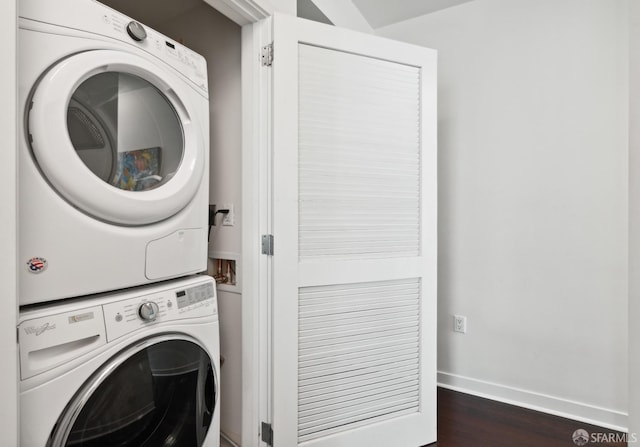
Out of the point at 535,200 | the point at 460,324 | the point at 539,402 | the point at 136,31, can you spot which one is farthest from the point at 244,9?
the point at 539,402

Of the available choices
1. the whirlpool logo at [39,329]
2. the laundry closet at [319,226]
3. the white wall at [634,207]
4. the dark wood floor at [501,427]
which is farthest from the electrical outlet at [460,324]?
the whirlpool logo at [39,329]

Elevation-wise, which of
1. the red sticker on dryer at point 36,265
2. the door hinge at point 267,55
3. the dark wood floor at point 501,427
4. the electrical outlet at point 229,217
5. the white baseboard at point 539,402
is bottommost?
the dark wood floor at point 501,427

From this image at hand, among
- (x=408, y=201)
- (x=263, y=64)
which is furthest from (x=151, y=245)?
(x=408, y=201)

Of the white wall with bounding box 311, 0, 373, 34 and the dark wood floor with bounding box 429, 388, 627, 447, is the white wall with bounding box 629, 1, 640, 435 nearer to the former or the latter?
the dark wood floor with bounding box 429, 388, 627, 447

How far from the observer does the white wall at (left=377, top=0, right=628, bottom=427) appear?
1.96m

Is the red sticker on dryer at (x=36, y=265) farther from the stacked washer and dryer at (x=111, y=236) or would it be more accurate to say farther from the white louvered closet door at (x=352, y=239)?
the white louvered closet door at (x=352, y=239)

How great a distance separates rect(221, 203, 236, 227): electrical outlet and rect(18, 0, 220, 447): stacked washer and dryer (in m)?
0.39

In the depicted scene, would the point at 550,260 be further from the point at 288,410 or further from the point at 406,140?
the point at 288,410

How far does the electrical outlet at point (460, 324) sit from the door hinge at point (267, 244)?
154 cm

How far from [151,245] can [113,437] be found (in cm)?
53

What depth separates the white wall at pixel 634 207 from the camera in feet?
2.98

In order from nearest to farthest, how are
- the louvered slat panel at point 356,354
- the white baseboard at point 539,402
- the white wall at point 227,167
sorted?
the louvered slat panel at point 356,354, the white wall at point 227,167, the white baseboard at point 539,402

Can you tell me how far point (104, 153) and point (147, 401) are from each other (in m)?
0.75

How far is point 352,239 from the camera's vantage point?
1668 mm
